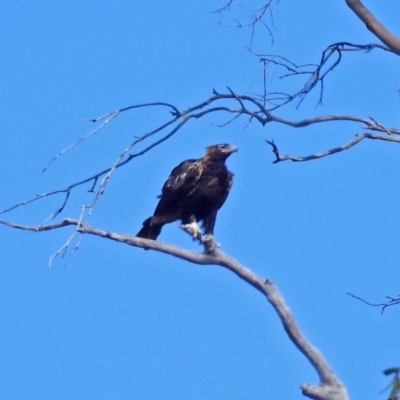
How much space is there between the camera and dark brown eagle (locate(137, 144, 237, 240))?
10.2m

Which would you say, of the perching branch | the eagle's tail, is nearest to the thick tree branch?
the perching branch

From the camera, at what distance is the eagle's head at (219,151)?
10.6 metres

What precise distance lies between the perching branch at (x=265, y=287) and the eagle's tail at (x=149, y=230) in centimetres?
223

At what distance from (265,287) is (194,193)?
11.0ft

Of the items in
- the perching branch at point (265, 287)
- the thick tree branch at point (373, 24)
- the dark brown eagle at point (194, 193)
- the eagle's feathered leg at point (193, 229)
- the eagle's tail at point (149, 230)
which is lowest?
the perching branch at point (265, 287)

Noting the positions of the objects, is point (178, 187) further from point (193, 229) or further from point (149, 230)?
point (193, 229)

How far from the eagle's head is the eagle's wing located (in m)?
0.12

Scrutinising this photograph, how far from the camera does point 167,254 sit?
7.50m

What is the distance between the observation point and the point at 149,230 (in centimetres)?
988

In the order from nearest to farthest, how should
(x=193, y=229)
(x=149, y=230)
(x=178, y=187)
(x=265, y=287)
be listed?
(x=265, y=287) → (x=193, y=229) → (x=149, y=230) → (x=178, y=187)

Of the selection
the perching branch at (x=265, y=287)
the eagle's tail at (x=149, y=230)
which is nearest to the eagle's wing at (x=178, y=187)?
the eagle's tail at (x=149, y=230)

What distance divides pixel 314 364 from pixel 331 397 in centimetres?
20

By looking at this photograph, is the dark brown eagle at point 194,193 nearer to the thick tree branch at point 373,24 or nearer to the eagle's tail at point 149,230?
the eagle's tail at point 149,230

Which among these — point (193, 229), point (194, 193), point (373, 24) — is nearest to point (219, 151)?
point (194, 193)
